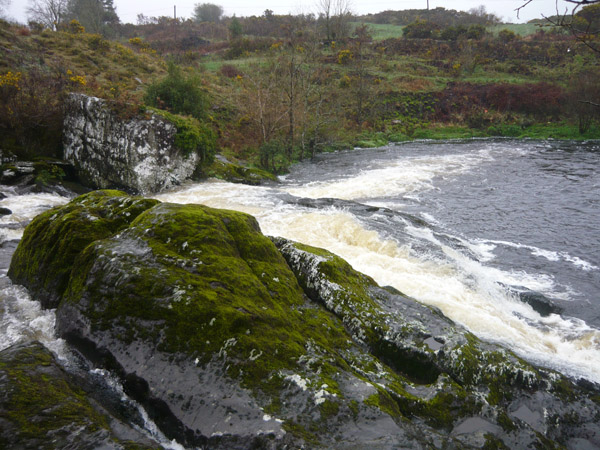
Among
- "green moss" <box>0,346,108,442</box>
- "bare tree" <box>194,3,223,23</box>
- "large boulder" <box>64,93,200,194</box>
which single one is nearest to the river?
"large boulder" <box>64,93,200,194</box>

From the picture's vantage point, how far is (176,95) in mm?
21297

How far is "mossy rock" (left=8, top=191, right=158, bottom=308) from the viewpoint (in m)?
5.49

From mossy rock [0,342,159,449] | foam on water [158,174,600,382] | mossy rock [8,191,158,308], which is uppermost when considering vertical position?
mossy rock [8,191,158,308]

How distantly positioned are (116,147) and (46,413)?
15.3 meters

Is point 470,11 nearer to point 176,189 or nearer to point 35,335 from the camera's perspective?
point 176,189

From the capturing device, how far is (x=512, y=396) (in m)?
4.78

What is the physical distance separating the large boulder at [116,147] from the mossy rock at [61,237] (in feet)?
32.6

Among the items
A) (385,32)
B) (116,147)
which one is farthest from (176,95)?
(385,32)

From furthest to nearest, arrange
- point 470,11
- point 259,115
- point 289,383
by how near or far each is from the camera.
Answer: point 470,11
point 259,115
point 289,383

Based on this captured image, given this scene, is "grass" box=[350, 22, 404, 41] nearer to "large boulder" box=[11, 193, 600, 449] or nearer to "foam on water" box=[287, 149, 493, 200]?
"foam on water" box=[287, 149, 493, 200]

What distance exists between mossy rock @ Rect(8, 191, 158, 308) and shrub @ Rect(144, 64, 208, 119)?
53.3 feet

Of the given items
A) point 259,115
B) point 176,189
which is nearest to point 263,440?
point 176,189

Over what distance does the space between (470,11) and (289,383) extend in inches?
3444

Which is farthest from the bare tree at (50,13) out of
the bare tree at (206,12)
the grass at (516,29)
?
the grass at (516,29)
